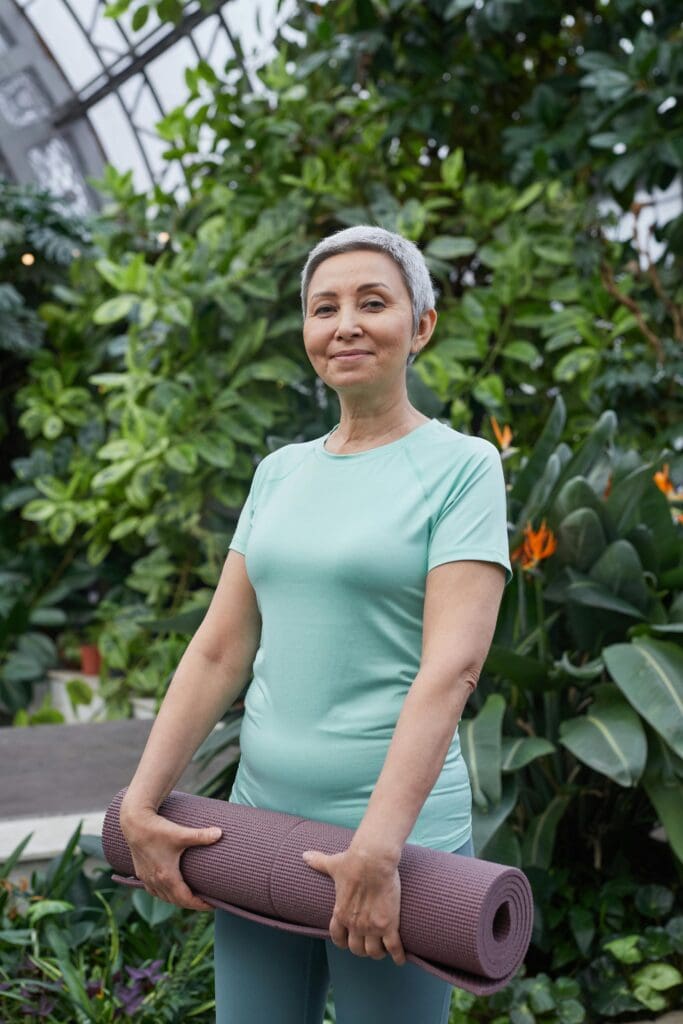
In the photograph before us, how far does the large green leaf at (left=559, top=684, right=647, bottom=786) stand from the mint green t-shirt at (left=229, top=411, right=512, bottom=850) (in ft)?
3.50

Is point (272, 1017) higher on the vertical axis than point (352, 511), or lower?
lower

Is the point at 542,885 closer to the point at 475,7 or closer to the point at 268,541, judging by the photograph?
the point at 268,541

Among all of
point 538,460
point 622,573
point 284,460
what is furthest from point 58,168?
point 284,460

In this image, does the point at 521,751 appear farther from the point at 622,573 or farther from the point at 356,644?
the point at 356,644

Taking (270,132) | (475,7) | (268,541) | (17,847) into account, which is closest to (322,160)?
(270,132)

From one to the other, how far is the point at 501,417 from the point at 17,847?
2366mm

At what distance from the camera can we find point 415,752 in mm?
946

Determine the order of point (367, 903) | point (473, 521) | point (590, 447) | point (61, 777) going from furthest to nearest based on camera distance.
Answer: point (61, 777) < point (590, 447) < point (473, 521) < point (367, 903)

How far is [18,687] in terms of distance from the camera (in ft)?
18.6

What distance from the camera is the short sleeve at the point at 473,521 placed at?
1.01m

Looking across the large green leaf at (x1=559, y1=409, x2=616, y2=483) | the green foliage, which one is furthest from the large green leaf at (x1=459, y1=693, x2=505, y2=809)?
the large green leaf at (x1=559, y1=409, x2=616, y2=483)

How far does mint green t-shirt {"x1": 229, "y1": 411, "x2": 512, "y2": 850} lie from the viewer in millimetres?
1030

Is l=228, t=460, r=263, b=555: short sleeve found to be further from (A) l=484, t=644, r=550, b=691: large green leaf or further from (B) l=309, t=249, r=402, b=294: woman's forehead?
(A) l=484, t=644, r=550, b=691: large green leaf

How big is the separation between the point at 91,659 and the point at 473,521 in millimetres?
5081
